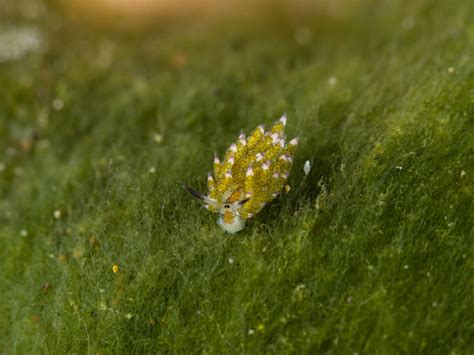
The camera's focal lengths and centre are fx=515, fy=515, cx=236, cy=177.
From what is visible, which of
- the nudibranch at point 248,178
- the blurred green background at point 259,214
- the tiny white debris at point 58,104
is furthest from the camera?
the tiny white debris at point 58,104

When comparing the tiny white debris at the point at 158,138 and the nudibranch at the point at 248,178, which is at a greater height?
the nudibranch at the point at 248,178

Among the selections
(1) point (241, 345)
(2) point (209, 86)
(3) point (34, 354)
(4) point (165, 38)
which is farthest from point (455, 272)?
(4) point (165, 38)

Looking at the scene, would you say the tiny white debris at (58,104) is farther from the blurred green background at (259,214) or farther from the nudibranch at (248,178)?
the nudibranch at (248,178)

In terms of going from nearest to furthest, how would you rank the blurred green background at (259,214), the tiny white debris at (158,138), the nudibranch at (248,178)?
the blurred green background at (259,214), the nudibranch at (248,178), the tiny white debris at (158,138)

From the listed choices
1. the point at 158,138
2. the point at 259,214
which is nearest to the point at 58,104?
the point at 158,138

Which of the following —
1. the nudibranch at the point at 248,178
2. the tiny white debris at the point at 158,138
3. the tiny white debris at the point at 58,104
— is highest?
the nudibranch at the point at 248,178

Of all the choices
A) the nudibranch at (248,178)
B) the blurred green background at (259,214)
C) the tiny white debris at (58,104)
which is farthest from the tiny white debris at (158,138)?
the tiny white debris at (58,104)
